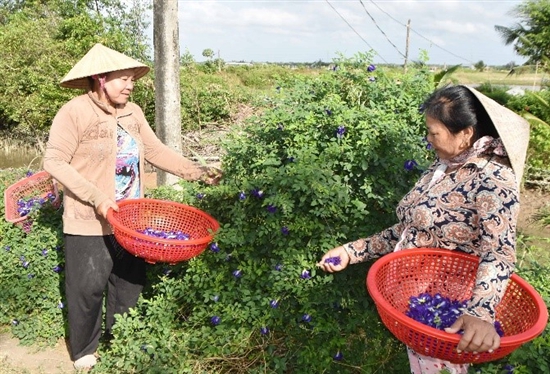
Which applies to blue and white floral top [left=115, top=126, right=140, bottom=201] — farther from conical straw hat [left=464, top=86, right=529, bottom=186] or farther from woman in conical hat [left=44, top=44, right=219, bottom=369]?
conical straw hat [left=464, top=86, right=529, bottom=186]

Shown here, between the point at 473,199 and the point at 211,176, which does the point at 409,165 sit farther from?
the point at 211,176

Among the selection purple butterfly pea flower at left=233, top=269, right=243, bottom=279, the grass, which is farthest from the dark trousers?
the grass

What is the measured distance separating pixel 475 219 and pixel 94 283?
2098 millimetres

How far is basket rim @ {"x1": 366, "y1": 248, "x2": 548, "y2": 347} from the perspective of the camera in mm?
1452

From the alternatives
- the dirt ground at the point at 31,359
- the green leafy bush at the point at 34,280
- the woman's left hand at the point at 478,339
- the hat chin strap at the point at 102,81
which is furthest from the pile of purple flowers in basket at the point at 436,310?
the green leafy bush at the point at 34,280

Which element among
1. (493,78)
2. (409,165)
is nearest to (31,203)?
(409,165)

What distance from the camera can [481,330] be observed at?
4.79 ft

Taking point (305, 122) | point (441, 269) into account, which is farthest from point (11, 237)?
point (441, 269)

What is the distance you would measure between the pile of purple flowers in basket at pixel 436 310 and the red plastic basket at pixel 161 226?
1.09m

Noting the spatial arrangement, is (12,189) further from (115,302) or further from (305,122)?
(305,122)

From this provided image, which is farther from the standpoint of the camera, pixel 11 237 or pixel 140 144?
pixel 11 237

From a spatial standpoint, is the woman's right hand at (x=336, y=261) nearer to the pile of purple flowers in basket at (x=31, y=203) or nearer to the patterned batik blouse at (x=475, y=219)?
the patterned batik blouse at (x=475, y=219)

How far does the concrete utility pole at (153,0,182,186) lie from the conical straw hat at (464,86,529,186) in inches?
126

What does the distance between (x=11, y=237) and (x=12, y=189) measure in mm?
352
